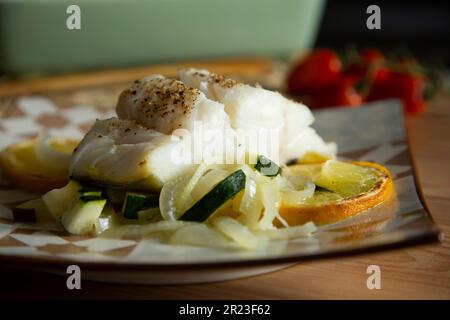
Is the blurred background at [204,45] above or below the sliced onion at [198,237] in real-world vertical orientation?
above

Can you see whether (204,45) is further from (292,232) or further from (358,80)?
(292,232)

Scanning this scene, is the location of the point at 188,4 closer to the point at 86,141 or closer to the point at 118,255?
the point at 86,141

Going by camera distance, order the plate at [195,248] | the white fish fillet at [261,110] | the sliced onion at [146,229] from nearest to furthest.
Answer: the plate at [195,248] → the sliced onion at [146,229] → the white fish fillet at [261,110]

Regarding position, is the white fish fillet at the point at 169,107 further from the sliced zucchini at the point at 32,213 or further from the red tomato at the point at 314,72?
the red tomato at the point at 314,72

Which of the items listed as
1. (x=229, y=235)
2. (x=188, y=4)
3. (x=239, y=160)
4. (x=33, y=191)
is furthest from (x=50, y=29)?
(x=229, y=235)

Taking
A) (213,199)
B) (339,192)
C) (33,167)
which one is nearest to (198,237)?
(213,199)

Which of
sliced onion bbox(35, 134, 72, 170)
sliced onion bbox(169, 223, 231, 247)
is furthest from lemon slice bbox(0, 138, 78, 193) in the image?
sliced onion bbox(169, 223, 231, 247)

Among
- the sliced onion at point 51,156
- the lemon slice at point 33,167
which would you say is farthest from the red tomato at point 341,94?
the sliced onion at point 51,156
